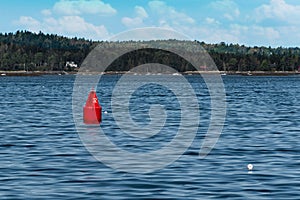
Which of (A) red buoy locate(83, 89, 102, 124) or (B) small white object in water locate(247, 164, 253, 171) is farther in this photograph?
(A) red buoy locate(83, 89, 102, 124)

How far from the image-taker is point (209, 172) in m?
25.8

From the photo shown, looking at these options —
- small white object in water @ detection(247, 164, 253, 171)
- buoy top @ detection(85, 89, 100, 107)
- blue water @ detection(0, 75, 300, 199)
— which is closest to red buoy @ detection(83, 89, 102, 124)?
buoy top @ detection(85, 89, 100, 107)

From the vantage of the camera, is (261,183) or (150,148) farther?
(150,148)

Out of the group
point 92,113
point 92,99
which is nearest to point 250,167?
point 92,99

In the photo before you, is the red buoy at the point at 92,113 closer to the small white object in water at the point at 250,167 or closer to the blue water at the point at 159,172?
the blue water at the point at 159,172

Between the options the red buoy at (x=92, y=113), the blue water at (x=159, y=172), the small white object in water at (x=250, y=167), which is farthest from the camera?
the red buoy at (x=92, y=113)

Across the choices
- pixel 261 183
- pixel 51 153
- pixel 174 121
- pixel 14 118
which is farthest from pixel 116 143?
pixel 14 118

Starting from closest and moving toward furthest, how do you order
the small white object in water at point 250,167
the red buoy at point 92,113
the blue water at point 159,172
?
the blue water at point 159,172, the small white object in water at point 250,167, the red buoy at point 92,113

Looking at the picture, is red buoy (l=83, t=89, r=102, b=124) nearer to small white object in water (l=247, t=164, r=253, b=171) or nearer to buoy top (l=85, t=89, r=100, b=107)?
buoy top (l=85, t=89, r=100, b=107)

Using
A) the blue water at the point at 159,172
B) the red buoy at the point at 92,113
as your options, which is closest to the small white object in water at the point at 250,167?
the blue water at the point at 159,172

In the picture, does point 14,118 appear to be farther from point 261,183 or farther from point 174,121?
point 261,183

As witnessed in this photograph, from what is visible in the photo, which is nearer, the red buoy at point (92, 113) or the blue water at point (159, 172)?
the blue water at point (159, 172)

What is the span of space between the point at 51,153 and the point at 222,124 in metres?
21.1

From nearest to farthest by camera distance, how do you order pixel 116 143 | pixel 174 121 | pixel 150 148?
pixel 150 148, pixel 116 143, pixel 174 121
